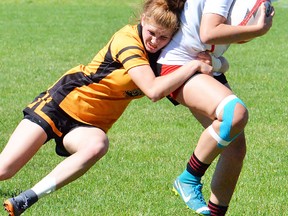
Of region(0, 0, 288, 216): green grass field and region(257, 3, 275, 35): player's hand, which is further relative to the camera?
region(0, 0, 288, 216): green grass field

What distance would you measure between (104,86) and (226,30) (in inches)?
35.8

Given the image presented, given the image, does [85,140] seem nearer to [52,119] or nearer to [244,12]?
[52,119]

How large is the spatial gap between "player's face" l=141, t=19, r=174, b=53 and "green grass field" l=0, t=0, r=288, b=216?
0.27 metres

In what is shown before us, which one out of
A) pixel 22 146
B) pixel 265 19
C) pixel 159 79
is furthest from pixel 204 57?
pixel 22 146

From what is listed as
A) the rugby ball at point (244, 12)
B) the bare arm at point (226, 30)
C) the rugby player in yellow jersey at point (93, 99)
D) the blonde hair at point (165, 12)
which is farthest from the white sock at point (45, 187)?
the rugby ball at point (244, 12)

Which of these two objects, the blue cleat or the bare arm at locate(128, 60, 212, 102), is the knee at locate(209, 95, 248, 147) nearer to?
the bare arm at locate(128, 60, 212, 102)

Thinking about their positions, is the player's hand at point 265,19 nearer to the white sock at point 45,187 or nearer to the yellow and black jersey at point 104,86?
the yellow and black jersey at point 104,86

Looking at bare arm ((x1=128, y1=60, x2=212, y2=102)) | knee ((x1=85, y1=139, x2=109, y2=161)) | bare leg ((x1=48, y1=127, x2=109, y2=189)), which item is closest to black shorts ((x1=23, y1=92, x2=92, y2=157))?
bare leg ((x1=48, y1=127, x2=109, y2=189))

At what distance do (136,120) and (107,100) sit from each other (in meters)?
4.55

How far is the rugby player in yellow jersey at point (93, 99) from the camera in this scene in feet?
17.1

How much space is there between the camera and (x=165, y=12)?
5305mm

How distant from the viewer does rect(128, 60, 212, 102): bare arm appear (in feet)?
16.9

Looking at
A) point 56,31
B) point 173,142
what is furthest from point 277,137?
point 56,31

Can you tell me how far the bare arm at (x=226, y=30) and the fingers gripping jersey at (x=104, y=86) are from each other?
44 cm
